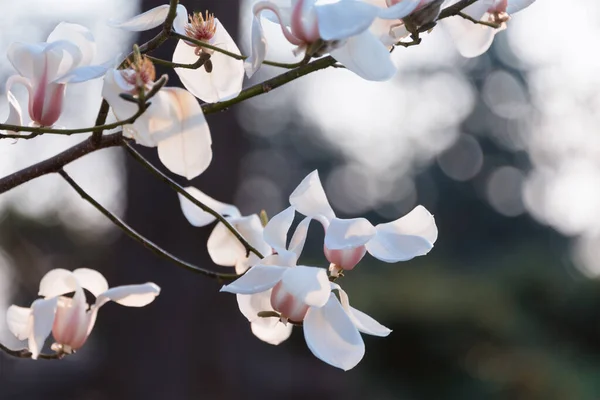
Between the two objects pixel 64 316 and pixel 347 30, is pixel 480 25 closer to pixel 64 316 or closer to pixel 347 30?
pixel 347 30

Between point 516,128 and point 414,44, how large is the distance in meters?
7.71

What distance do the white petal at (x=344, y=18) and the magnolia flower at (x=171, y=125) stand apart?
0.24 ft

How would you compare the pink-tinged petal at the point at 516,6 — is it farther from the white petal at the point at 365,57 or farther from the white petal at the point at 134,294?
the white petal at the point at 134,294

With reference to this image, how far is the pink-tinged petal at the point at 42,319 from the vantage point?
54 cm

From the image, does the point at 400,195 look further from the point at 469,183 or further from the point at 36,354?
the point at 36,354

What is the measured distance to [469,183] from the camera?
7945 millimetres

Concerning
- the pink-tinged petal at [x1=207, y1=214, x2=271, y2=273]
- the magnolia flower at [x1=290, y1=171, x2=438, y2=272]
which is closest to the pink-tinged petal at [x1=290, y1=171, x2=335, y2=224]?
the magnolia flower at [x1=290, y1=171, x2=438, y2=272]

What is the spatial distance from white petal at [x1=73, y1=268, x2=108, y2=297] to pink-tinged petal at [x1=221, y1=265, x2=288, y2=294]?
188mm

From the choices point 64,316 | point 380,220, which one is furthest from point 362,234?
point 380,220

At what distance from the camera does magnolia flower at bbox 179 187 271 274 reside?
1.93ft

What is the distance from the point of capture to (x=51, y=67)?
1.52 feet

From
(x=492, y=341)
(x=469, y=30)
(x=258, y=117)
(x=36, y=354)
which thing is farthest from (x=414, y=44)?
(x=258, y=117)

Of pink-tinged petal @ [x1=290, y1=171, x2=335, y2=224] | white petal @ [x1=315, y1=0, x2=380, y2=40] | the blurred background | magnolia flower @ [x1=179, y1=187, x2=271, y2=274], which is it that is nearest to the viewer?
white petal @ [x1=315, y1=0, x2=380, y2=40]

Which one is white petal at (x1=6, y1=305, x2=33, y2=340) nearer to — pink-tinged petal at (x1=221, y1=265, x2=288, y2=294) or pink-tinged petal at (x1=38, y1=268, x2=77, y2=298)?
pink-tinged petal at (x1=38, y1=268, x2=77, y2=298)
